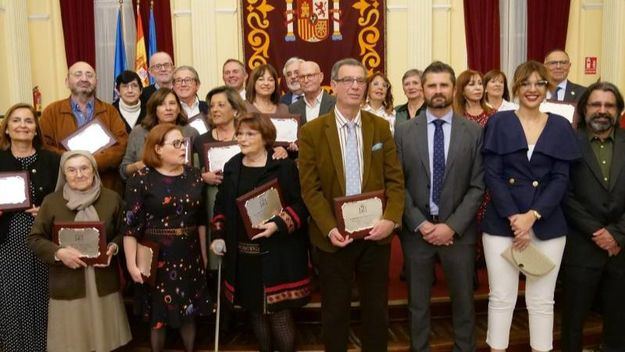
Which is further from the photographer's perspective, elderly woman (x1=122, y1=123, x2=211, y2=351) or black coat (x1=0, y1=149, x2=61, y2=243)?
black coat (x1=0, y1=149, x2=61, y2=243)

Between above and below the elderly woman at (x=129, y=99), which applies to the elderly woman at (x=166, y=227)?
below

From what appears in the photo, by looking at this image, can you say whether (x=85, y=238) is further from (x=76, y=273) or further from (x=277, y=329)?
(x=277, y=329)

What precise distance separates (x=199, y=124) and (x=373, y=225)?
63.6 inches

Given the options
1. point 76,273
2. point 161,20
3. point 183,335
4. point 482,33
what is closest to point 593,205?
point 183,335

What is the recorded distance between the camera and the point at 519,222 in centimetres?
302

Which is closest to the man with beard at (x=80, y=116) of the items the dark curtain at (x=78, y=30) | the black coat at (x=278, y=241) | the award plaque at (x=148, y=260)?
the award plaque at (x=148, y=260)

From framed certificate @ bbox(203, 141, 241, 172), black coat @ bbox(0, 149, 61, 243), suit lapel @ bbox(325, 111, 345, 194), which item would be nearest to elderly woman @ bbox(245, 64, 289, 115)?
framed certificate @ bbox(203, 141, 241, 172)

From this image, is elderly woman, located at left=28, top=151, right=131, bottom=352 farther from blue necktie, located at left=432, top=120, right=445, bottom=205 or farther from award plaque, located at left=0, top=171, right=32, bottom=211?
blue necktie, located at left=432, top=120, right=445, bottom=205

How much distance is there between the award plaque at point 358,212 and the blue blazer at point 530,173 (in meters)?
0.66

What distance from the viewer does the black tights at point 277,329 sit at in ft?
10.6

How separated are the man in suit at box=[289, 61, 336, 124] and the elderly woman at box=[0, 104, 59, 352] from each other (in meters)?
1.77

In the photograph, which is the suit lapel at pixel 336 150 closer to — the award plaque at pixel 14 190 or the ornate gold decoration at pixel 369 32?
the award plaque at pixel 14 190

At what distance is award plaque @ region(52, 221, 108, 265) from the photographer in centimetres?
312

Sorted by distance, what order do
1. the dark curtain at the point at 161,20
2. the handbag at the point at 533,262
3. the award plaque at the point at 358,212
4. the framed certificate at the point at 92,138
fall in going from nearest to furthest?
the award plaque at the point at 358,212 → the handbag at the point at 533,262 → the framed certificate at the point at 92,138 → the dark curtain at the point at 161,20
